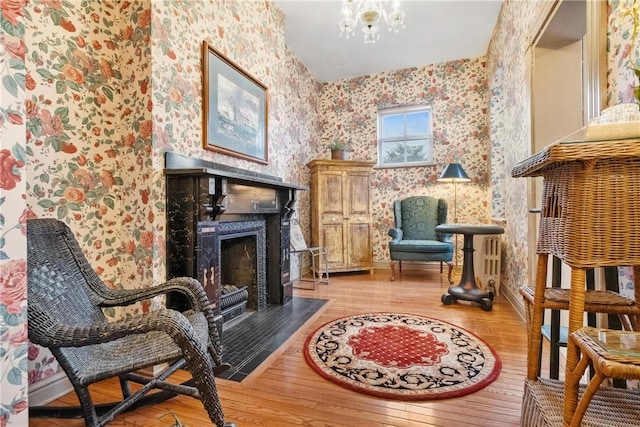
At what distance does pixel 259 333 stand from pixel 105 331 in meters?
1.39

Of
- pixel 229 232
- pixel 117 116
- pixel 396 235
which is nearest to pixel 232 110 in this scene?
pixel 117 116

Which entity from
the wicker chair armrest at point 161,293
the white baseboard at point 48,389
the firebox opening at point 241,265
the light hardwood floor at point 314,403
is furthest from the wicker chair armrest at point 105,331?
the firebox opening at point 241,265

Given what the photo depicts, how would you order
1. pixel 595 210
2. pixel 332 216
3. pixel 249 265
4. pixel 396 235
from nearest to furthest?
1. pixel 595 210
2. pixel 249 265
3. pixel 396 235
4. pixel 332 216

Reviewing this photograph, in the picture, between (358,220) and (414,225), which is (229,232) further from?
(414,225)

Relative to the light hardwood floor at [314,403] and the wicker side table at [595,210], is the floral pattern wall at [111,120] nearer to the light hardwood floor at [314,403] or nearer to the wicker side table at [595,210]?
the light hardwood floor at [314,403]

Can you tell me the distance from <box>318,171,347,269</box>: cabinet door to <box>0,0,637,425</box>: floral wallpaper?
99cm

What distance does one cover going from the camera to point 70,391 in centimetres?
160

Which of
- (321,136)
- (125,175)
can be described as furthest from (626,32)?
(321,136)

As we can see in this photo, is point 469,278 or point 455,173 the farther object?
point 455,173

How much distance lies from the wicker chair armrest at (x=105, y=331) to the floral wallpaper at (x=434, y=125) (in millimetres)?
4171

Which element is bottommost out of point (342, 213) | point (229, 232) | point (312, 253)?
point (312, 253)

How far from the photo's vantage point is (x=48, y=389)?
151cm

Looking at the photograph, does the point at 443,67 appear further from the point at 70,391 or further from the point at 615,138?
the point at 70,391

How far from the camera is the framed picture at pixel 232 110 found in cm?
229
